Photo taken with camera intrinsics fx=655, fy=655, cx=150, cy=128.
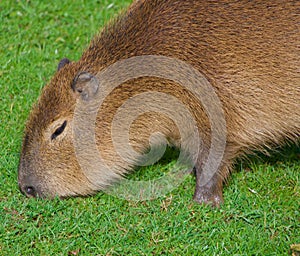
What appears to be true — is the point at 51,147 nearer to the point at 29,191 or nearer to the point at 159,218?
the point at 29,191

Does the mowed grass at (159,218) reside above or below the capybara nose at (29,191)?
below

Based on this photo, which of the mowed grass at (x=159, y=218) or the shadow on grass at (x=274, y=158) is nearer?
the mowed grass at (x=159, y=218)

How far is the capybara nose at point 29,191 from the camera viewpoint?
559cm

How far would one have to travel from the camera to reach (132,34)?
5.63 metres

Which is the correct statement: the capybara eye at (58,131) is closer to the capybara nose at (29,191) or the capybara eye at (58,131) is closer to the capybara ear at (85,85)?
the capybara ear at (85,85)

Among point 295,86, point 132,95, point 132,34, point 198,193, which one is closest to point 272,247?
point 198,193

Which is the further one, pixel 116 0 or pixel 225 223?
pixel 116 0

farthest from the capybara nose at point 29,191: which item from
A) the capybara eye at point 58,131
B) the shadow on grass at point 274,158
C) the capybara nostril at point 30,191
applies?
the shadow on grass at point 274,158

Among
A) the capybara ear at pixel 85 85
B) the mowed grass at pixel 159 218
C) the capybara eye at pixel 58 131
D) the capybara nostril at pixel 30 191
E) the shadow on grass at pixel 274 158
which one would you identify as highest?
the capybara ear at pixel 85 85

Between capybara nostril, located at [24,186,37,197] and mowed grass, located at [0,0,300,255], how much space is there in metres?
0.07

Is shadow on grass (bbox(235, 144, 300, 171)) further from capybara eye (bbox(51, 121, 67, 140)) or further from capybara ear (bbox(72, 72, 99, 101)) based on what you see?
capybara eye (bbox(51, 121, 67, 140))

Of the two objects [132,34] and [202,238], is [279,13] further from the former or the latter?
[202,238]

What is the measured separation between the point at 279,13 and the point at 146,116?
4.64 feet

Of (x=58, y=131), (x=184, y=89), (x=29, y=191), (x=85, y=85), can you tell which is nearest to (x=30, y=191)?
(x=29, y=191)
